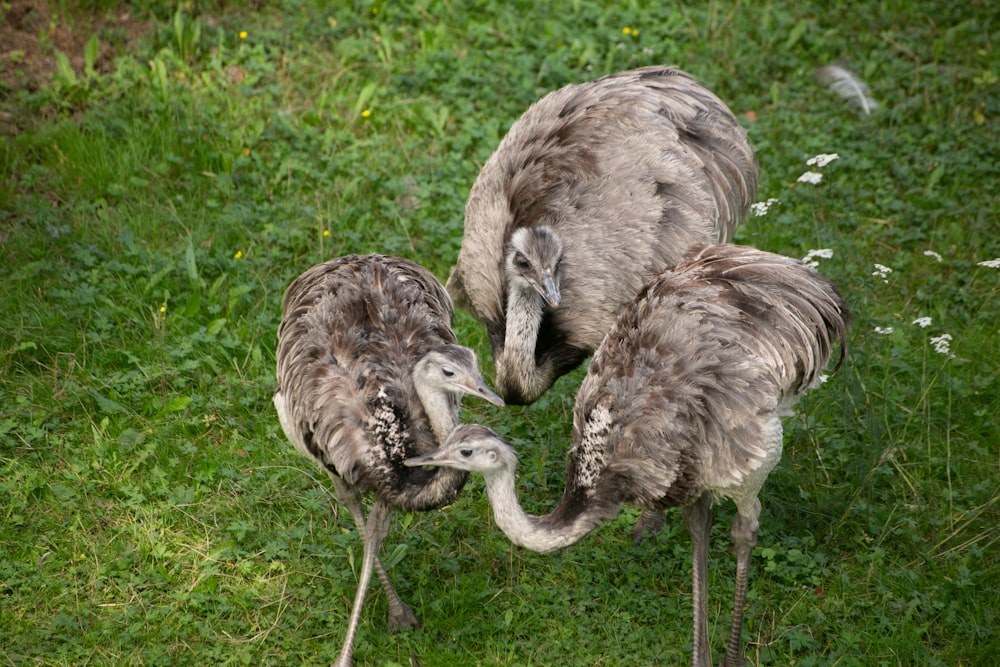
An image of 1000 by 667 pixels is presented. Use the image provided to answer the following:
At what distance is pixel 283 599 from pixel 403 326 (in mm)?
1439

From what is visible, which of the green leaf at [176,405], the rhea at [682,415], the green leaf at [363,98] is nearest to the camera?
the rhea at [682,415]

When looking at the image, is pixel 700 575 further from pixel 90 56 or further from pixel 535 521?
pixel 90 56

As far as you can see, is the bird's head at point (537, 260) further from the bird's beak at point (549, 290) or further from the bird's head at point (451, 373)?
the bird's head at point (451, 373)

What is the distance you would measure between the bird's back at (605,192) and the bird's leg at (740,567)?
1.23 m

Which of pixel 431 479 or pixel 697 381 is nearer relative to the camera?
pixel 697 381

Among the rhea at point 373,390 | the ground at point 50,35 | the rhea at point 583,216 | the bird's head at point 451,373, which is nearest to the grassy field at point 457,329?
the ground at point 50,35

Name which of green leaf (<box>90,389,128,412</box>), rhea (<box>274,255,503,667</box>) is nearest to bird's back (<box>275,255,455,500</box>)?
rhea (<box>274,255,503,667</box>)

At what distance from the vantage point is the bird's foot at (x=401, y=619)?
565 cm

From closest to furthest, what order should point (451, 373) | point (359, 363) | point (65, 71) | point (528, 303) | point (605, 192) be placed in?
1. point (451, 373)
2. point (359, 363)
3. point (528, 303)
4. point (605, 192)
5. point (65, 71)

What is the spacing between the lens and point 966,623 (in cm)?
557

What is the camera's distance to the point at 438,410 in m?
5.28

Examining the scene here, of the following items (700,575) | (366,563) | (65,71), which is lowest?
(700,575)

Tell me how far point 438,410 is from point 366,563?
801 mm

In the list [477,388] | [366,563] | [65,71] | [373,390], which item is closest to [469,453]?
[477,388]
